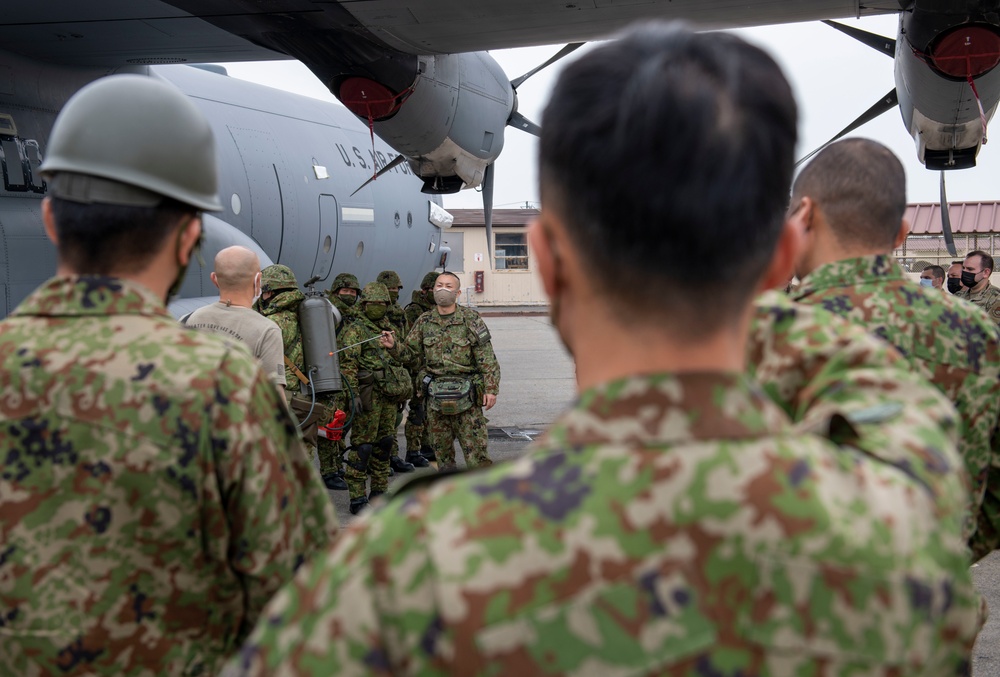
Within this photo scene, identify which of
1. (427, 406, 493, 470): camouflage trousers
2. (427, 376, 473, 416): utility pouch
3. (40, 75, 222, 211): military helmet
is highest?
(40, 75, 222, 211): military helmet

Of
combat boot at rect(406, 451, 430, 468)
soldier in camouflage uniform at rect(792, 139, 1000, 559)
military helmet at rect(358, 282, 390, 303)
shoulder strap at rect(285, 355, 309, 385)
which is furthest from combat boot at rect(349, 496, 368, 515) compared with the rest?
soldier in camouflage uniform at rect(792, 139, 1000, 559)

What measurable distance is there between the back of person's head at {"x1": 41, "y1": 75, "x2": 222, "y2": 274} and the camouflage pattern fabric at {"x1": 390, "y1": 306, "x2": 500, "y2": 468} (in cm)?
578

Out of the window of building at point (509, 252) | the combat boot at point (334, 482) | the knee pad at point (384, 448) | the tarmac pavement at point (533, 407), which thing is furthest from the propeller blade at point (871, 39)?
the window of building at point (509, 252)

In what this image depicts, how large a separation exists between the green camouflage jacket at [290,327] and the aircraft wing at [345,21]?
1921 millimetres

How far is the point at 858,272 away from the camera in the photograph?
7.34 feet

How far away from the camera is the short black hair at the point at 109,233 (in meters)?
1.65

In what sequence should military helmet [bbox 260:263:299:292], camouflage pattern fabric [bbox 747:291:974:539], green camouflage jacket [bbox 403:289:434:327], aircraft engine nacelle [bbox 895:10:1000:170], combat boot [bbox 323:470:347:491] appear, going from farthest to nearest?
green camouflage jacket [bbox 403:289:434:327], combat boot [bbox 323:470:347:491], military helmet [bbox 260:263:299:292], aircraft engine nacelle [bbox 895:10:1000:170], camouflage pattern fabric [bbox 747:291:974:539]

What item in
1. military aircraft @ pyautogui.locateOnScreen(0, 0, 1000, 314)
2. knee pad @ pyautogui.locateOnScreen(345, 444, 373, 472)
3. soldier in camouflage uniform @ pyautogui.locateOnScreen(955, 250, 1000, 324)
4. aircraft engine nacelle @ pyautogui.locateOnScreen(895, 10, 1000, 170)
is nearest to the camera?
aircraft engine nacelle @ pyautogui.locateOnScreen(895, 10, 1000, 170)

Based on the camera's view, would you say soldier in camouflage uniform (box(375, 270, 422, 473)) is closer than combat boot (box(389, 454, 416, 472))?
Yes

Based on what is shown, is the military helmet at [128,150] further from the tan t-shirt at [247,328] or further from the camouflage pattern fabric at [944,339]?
the tan t-shirt at [247,328]

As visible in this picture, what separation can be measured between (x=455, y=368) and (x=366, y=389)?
773 millimetres

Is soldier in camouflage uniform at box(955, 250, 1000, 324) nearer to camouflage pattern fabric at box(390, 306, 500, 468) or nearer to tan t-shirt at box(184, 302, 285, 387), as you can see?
camouflage pattern fabric at box(390, 306, 500, 468)

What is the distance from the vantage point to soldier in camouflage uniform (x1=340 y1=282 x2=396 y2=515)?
7469 millimetres

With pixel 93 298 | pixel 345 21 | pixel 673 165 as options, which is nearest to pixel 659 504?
pixel 673 165
